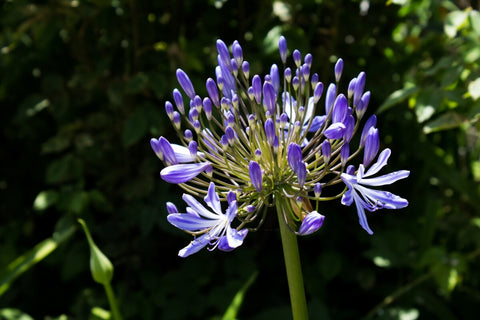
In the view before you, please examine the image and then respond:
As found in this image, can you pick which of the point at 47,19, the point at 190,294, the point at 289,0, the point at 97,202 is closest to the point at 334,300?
the point at 190,294

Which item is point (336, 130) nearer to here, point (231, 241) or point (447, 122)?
point (231, 241)

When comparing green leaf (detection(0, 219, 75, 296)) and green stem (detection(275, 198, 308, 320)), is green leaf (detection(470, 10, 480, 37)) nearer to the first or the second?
green stem (detection(275, 198, 308, 320))

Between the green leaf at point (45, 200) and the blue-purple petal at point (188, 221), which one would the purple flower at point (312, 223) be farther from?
the green leaf at point (45, 200)

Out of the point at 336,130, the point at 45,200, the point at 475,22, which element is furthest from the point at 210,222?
the point at 45,200

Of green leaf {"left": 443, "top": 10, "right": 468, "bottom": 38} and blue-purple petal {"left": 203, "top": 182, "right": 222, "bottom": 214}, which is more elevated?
green leaf {"left": 443, "top": 10, "right": 468, "bottom": 38}

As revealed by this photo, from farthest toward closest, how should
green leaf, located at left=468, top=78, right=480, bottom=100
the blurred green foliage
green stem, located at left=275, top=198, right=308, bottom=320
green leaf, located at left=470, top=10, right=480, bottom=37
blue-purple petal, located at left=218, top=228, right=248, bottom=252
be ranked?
the blurred green foliage, green leaf, located at left=470, top=10, right=480, bottom=37, green leaf, located at left=468, top=78, right=480, bottom=100, green stem, located at left=275, top=198, right=308, bottom=320, blue-purple petal, located at left=218, top=228, right=248, bottom=252

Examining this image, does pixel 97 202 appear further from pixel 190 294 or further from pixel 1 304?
pixel 1 304

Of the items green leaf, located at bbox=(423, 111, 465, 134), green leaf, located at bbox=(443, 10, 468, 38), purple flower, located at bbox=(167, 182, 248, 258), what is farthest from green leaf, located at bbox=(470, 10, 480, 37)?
purple flower, located at bbox=(167, 182, 248, 258)
